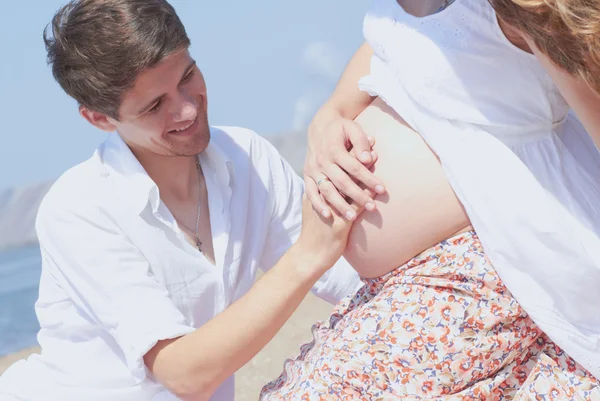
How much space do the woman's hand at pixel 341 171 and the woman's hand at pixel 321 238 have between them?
0.02 m

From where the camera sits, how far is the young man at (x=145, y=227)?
224 cm

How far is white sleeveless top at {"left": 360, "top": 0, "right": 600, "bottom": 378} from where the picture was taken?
5.13 feet

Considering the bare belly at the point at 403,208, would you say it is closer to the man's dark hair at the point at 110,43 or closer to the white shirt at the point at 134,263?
the white shirt at the point at 134,263

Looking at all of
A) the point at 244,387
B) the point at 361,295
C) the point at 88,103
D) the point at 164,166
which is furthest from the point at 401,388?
the point at 244,387

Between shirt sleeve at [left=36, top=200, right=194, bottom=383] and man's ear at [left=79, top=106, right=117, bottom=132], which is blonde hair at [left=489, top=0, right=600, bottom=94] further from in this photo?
man's ear at [left=79, top=106, right=117, bottom=132]

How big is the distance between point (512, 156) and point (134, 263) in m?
1.12

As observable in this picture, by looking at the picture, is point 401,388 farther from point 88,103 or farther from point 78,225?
point 88,103

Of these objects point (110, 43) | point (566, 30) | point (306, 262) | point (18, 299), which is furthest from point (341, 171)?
point (18, 299)

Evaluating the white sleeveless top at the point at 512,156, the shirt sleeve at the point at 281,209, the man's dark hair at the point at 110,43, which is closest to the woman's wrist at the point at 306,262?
the white sleeveless top at the point at 512,156

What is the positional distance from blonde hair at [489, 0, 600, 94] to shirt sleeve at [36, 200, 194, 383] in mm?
1210

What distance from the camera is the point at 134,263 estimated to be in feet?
7.60

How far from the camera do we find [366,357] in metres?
1.71

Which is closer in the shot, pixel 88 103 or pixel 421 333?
pixel 421 333

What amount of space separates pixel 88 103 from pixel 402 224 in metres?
1.23
